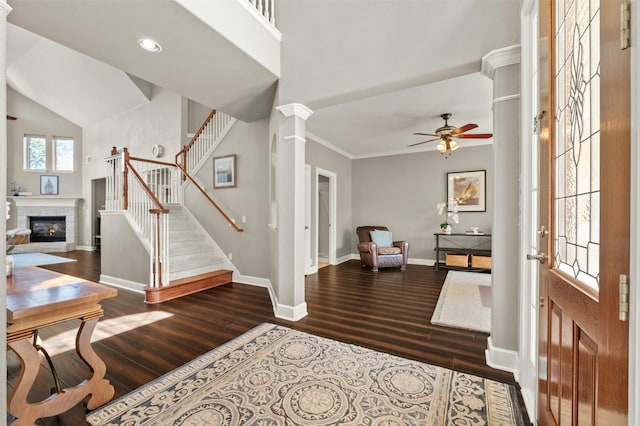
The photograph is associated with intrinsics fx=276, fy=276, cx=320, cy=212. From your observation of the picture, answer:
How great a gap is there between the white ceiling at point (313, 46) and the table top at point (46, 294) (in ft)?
6.09

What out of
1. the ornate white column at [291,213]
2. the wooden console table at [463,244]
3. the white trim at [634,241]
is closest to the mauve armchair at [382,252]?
the wooden console table at [463,244]

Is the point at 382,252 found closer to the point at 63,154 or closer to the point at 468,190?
the point at 468,190

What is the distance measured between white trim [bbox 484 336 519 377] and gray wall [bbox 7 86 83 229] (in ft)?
38.6

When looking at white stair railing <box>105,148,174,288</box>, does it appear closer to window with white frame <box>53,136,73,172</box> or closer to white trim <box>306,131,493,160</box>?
white trim <box>306,131,493,160</box>

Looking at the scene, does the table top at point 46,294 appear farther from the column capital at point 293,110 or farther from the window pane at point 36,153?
the window pane at point 36,153

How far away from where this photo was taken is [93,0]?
6.16 feet

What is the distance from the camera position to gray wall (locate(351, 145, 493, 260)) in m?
5.96

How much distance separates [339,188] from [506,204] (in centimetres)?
464

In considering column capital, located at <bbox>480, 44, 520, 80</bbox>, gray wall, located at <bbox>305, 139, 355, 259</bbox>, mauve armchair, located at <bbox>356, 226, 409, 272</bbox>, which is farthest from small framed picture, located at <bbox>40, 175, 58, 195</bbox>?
column capital, located at <bbox>480, 44, 520, 80</bbox>

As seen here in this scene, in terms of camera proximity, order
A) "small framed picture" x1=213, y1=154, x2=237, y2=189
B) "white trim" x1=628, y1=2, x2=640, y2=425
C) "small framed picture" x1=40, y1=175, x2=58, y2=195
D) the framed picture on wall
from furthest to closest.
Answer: "small framed picture" x1=40, y1=175, x2=58, y2=195, the framed picture on wall, "small framed picture" x1=213, y1=154, x2=237, y2=189, "white trim" x1=628, y1=2, x2=640, y2=425

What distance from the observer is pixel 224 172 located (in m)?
5.02

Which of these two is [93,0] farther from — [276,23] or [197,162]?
[197,162]

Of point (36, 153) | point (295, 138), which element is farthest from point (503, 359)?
point (36, 153)

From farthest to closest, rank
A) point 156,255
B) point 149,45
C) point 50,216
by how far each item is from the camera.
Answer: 1. point 50,216
2. point 156,255
3. point 149,45
